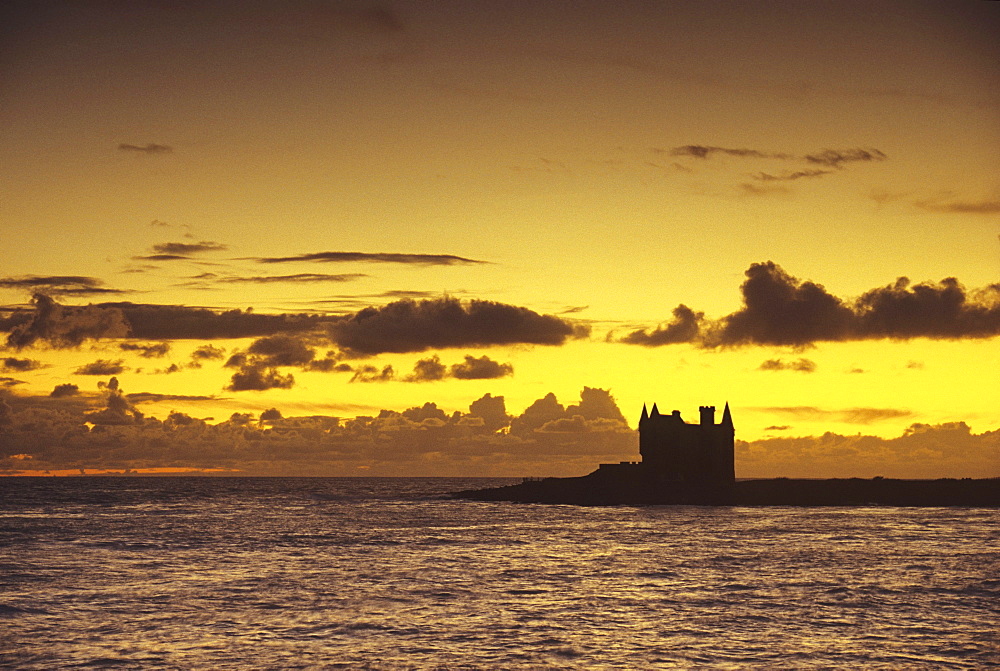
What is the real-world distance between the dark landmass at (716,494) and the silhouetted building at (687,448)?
2097 mm

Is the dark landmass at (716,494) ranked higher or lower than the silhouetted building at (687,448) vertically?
lower

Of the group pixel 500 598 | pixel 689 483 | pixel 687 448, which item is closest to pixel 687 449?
pixel 687 448

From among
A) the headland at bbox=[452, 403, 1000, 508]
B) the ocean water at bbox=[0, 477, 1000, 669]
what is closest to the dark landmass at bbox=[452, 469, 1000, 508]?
the headland at bbox=[452, 403, 1000, 508]

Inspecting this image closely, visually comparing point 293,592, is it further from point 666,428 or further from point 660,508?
point 666,428

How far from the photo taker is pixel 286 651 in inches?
1486

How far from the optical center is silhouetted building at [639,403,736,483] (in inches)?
6786

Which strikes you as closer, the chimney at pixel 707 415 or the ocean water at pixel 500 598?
the ocean water at pixel 500 598

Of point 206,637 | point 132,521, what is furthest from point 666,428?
point 206,637

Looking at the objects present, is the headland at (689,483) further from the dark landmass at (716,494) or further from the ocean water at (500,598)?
the ocean water at (500,598)

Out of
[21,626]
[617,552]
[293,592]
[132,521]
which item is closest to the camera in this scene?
[21,626]

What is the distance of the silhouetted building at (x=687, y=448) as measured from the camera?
566ft

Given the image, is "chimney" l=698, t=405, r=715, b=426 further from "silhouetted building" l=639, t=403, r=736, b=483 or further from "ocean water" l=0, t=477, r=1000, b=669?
"ocean water" l=0, t=477, r=1000, b=669

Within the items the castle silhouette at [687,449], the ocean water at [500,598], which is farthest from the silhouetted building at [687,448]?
the ocean water at [500,598]

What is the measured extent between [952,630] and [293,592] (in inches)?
1268
